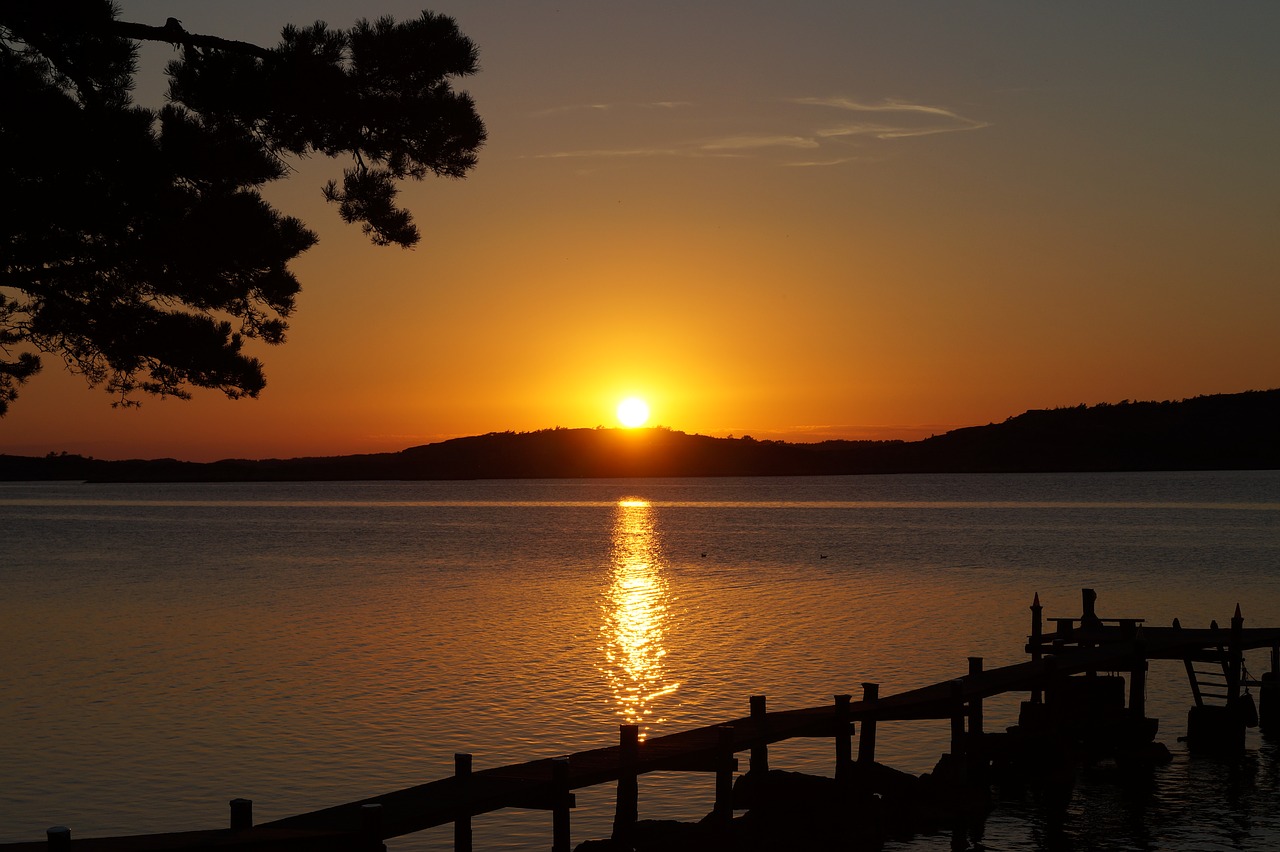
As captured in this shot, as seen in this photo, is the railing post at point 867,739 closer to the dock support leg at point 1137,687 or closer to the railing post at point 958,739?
the railing post at point 958,739

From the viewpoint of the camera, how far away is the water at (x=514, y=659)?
21094 mm

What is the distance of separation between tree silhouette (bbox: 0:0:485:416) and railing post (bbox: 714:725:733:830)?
7.93 m

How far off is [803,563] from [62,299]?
6530 centimetres

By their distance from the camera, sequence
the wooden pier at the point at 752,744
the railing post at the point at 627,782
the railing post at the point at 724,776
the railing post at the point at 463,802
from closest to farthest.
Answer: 1. the wooden pier at the point at 752,744
2. the railing post at the point at 463,802
3. the railing post at the point at 627,782
4. the railing post at the point at 724,776

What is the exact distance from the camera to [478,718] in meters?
28.1

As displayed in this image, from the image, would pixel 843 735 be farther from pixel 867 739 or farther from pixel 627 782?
pixel 627 782

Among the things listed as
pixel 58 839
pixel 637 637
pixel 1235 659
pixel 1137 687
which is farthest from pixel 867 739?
pixel 637 637

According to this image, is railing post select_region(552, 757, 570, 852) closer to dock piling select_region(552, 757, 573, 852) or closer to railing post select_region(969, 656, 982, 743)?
dock piling select_region(552, 757, 573, 852)

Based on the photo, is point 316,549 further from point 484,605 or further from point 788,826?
point 788,826

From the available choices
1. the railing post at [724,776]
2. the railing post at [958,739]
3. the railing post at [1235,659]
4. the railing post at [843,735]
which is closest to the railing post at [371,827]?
the railing post at [724,776]

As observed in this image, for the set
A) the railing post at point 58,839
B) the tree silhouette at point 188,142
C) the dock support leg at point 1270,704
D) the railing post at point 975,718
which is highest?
the tree silhouette at point 188,142

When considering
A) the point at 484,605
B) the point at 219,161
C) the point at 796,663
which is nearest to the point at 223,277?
the point at 219,161

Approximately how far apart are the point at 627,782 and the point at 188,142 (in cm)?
977

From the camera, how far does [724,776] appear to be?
54.1ft
